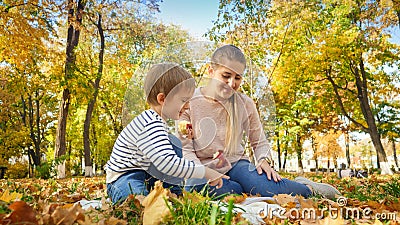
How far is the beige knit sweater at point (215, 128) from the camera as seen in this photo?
2.85 meters

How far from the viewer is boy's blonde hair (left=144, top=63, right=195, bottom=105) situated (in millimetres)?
2416

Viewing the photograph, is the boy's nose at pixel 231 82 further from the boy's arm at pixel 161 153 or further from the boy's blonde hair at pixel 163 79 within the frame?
the boy's arm at pixel 161 153

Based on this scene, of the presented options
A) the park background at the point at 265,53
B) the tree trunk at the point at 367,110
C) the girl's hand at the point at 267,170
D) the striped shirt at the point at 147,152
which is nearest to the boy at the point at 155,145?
the striped shirt at the point at 147,152

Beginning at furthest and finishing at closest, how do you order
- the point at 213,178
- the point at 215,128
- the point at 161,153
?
the point at 215,128 → the point at 213,178 → the point at 161,153

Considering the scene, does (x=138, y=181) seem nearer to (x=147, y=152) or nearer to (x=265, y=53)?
(x=147, y=152)

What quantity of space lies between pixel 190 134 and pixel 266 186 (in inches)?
28.8

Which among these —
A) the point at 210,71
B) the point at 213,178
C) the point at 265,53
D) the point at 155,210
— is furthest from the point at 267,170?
the point at 265,53

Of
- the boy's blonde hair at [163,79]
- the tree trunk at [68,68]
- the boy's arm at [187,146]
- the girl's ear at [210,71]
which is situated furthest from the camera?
the tree trunk at [68,68]

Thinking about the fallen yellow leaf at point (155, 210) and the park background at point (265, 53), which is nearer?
the fallen yellow leaf at point (155, 210)

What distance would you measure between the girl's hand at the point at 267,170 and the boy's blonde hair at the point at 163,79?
0.96m

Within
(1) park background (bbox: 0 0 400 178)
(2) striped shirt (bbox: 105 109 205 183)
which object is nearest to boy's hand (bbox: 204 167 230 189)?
(2) striped shirt (bbox: 105 109 205 183)

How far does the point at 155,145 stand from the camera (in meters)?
2.23

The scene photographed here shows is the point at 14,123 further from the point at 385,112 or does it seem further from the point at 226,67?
the point at 226,67

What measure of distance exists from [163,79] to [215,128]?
2.37ft
